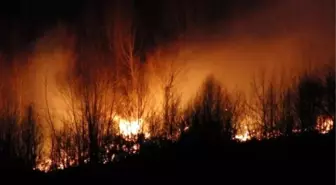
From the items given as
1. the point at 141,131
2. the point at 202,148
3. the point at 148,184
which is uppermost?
the point at 141,131

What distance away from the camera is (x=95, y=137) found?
33625mm

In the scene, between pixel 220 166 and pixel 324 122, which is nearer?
pixel 220 166

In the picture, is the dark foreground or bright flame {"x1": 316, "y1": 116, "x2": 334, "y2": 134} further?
bright flame {"x1": 316, "y1": 116, "x2": 334, "y2": 134}

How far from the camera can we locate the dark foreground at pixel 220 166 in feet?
69.9

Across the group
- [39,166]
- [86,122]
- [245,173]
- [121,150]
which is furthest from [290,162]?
[39,166]

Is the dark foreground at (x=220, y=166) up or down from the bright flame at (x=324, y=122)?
down

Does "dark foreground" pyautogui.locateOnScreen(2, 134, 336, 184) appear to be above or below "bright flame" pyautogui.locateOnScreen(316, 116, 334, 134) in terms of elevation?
below

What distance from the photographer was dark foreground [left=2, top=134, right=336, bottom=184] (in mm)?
21312

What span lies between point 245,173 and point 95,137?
13985 millimetres

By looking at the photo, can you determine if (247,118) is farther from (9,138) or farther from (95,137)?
(9,138)

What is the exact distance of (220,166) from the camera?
2262 centimetres

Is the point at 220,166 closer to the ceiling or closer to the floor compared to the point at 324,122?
closer to the floor

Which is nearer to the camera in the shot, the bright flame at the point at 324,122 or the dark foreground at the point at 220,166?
the dark foreground at the point at 220,166

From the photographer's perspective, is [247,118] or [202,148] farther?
[247,118]
